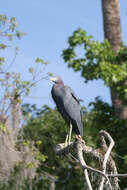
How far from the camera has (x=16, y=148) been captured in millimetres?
11094

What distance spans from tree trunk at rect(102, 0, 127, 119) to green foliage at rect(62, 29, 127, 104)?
67 cm

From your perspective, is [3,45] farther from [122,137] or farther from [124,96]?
[122,137]

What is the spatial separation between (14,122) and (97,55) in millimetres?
2676

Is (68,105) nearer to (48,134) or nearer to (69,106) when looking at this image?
(69,106)

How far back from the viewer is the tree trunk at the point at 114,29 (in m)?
12.1

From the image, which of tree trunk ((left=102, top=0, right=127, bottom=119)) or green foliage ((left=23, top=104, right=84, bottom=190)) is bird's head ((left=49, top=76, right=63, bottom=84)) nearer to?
tree trunk ((left=102, top=0, right=127, bottom=119))

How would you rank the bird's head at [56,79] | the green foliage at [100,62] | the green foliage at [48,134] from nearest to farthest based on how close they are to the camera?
the bird's head at [56,79] < the green foliage at [100,62] < the green foliage at [48,134]

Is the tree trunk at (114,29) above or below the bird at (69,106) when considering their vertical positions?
above

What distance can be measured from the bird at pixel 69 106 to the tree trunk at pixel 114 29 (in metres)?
6.03

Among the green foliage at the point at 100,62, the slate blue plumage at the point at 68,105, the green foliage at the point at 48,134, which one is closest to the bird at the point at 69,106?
the slate blue plumage at the point at 68,105

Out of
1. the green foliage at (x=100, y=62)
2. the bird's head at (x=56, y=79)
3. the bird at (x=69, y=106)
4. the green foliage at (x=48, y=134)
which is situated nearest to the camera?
the bird at (x=69, y=106)

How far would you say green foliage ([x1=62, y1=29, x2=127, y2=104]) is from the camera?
36.1 feet

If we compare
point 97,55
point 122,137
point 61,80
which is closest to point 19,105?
point 97,55

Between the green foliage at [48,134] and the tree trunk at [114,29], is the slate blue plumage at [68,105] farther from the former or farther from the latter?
the green foliage at [48,134]
